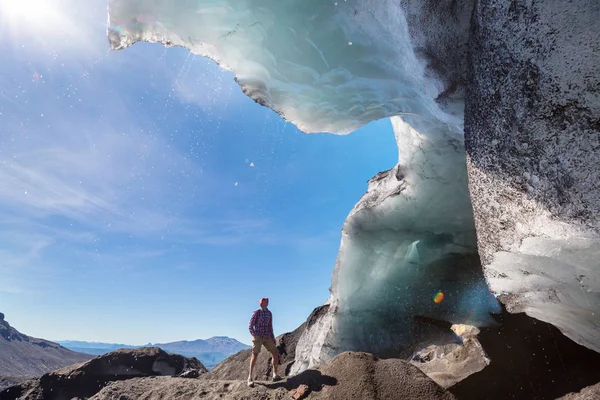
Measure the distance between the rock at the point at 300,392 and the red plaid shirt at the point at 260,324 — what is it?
4.46 feet

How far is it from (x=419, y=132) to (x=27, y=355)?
8091 centimetres

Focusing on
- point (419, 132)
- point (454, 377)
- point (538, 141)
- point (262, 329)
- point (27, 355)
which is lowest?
point (454, 377)

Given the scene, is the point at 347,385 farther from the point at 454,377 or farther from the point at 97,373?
the point at 97,373

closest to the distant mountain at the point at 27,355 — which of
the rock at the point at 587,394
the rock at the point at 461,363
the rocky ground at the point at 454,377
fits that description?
the rocky ground at the point at 454,377

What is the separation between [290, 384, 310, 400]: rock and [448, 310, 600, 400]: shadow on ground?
9.39 feet

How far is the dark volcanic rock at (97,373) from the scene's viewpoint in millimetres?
15438

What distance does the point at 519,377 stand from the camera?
702 centimetres

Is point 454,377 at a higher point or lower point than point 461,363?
lower

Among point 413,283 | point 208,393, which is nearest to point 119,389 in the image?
point 208,393

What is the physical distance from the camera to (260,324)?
644 centimetres

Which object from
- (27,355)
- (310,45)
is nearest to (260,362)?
(310,45)

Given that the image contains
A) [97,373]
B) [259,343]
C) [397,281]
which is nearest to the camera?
[259,343]

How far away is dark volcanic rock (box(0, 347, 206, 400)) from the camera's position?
15438mm

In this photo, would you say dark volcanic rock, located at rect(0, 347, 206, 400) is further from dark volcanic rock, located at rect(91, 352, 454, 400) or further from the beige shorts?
the beige shorts
